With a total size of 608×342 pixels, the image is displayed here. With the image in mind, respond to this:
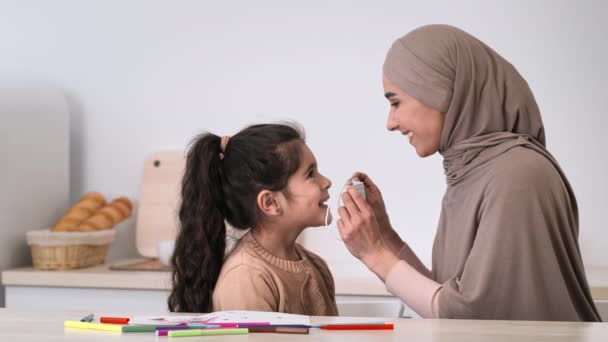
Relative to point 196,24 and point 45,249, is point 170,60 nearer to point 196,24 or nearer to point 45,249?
point 196,24

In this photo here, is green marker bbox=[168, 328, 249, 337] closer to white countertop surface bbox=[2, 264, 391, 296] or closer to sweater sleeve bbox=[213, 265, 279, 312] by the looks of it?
sweater sleeve bbox=[213, 265, 279, 312]

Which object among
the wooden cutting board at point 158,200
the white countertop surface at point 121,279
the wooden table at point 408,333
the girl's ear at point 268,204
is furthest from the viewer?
the wooden cutting board at point 158,200

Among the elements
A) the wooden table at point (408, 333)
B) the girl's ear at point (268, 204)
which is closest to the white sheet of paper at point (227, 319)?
the wooden table at point (408, 333)

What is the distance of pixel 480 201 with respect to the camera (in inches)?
59.0

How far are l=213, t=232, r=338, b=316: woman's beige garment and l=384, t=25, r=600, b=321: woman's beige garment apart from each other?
0.25 meters

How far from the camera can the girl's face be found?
171 cm

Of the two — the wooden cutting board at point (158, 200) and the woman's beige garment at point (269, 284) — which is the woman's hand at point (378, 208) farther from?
the wooden cutting board at point (158, 200)

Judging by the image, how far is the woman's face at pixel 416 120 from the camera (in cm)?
162

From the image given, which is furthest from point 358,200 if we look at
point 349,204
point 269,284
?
point 269,284

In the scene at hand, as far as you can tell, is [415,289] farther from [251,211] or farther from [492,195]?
[251,211]

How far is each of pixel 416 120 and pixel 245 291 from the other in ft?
1.55

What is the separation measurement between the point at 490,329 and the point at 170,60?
6.67 ft

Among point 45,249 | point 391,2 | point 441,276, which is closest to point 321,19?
point 391,2

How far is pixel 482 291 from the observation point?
1.41 m
